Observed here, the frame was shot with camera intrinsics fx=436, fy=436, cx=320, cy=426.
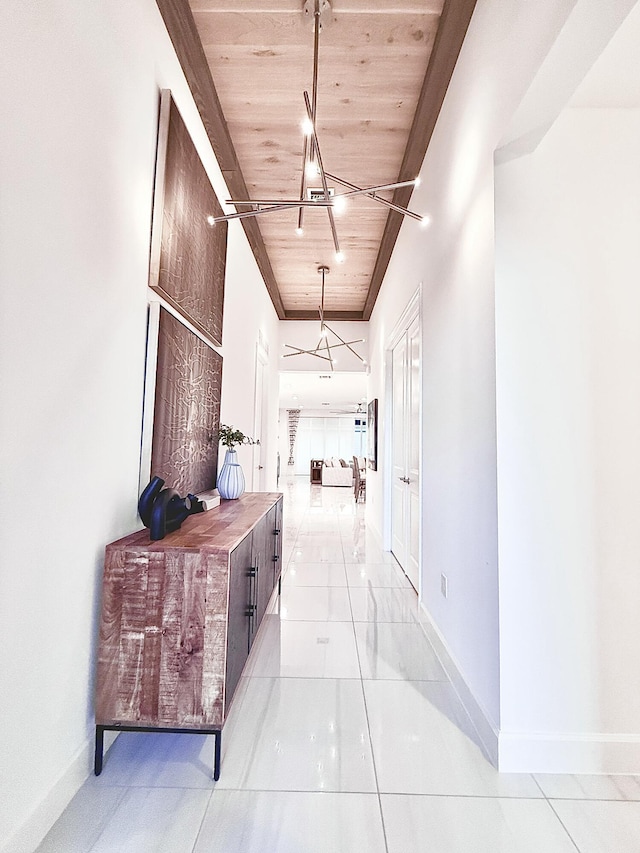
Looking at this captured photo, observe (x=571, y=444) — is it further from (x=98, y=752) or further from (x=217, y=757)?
(x=98, y=752)

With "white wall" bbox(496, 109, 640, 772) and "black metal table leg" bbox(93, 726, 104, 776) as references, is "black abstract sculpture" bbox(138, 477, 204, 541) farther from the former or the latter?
"white wall" bbox(496, 109, 640, 772)

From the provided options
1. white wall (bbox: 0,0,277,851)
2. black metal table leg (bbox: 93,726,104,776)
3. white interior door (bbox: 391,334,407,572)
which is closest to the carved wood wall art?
white wall (bbox: 0,0,277,851)

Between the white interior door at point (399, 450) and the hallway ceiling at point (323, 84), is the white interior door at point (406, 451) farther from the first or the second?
the hallway ceiling at point (323, 84)

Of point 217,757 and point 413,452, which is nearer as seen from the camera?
point 217,757

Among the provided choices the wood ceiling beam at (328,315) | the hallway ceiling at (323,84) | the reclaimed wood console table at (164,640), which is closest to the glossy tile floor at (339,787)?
the reclaimed wood console table at (164,640)

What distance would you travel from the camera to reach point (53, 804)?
128cm

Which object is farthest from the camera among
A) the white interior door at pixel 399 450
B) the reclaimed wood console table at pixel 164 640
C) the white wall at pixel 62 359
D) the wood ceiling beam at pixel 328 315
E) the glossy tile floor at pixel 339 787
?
the wood ceiling beam at pixel 328 315

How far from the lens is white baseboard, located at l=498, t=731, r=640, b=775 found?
5.16 feet

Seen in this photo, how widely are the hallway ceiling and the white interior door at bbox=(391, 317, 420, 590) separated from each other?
1.06 meters

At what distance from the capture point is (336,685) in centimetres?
210

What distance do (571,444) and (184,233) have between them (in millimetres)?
2002

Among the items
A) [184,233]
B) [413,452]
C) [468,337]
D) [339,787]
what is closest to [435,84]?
[468,337]

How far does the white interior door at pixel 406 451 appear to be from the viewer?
11.2 feet

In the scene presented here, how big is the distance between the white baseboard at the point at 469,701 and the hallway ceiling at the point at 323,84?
9.22 ft
